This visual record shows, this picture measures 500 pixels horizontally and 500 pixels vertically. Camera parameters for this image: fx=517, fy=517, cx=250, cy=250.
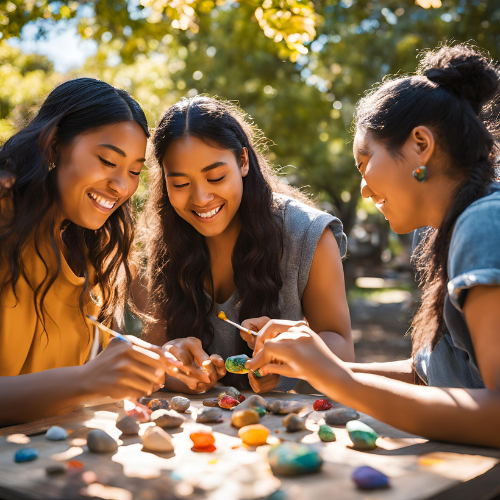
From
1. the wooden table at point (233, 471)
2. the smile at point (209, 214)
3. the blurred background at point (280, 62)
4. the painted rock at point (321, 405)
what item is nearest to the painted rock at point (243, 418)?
the wooden table at point (233, 471)

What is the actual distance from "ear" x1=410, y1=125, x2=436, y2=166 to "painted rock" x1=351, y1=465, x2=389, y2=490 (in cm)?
102

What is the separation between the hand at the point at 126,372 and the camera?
158 centimetres

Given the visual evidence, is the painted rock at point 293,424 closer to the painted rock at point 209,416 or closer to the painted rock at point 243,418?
the painted rock at point 243,418

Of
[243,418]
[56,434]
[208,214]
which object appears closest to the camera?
[56,434]

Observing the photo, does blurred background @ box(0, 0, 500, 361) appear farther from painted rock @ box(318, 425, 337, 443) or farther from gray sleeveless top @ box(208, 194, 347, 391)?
painted rock @ box(318, 425, 337, 443)

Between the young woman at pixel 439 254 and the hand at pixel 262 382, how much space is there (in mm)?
311

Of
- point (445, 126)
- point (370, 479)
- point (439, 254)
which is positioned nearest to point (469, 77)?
point (445, 126)

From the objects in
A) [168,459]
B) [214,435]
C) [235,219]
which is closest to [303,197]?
[235,219]

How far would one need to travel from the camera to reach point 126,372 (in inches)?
62.4

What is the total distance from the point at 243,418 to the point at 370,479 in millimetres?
567

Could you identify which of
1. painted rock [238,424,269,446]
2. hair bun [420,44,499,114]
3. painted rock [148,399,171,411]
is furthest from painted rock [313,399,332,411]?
hair bun [420,44,499,114]

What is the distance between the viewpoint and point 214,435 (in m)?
1.57

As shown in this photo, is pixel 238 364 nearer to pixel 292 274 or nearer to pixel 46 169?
pixel 292 274

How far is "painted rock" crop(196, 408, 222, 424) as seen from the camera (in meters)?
1.71
